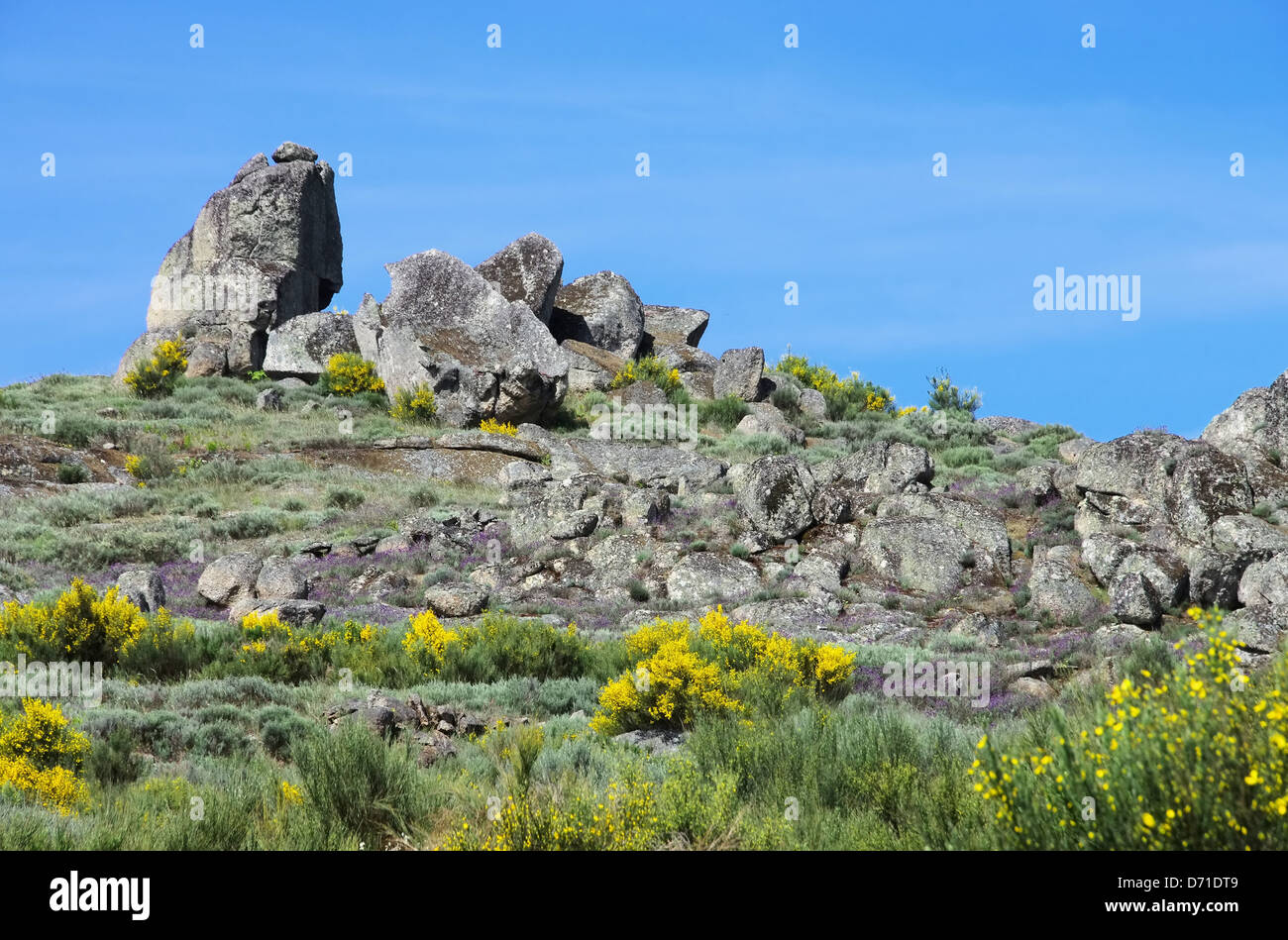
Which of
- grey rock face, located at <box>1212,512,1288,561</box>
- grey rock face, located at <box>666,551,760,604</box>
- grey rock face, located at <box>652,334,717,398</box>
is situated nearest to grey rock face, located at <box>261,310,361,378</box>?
grey rock face, located at <box>652,334,717,398</box>

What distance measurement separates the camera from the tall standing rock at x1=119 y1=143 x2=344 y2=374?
42625mm

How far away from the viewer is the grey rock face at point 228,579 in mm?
17297

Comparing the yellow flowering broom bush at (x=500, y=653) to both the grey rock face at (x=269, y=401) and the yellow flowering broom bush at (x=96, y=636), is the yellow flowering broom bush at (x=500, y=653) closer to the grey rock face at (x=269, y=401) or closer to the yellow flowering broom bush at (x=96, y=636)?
the yellow flowering broom bush at (x=96, y=636)

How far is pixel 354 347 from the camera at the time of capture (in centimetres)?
4044

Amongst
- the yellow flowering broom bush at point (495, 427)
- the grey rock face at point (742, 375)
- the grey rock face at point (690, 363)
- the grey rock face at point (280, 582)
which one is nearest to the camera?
the grey rock face at point (280, 582)

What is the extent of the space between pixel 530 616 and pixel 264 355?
28.4m

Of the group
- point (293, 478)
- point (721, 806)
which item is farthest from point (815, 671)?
point (293, 478)

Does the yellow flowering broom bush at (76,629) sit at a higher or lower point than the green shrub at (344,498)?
lower

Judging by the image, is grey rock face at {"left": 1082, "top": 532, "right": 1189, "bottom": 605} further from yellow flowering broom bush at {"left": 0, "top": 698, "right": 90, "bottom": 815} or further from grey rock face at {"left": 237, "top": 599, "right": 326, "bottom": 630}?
yellow flowering broom bush at {"left": 0, "top": 698, "right": 90, "bottom": 815}

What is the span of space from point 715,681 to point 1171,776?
523 cm

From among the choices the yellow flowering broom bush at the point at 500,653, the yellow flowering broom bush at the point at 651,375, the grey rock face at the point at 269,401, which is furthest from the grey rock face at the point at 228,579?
the yellow flowering broom bush at the point at 651,375

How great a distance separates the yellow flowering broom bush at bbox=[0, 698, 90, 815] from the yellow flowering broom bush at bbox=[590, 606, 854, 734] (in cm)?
398

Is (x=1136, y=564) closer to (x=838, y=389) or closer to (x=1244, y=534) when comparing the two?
(x=1244, y=534)

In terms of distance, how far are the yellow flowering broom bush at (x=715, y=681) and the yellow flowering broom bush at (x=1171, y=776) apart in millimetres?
4044
